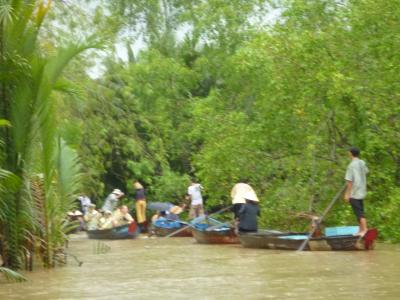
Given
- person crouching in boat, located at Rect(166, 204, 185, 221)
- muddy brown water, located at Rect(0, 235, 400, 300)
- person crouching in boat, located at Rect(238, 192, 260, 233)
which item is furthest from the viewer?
person crouching in boat, located at Rect(166, 204, 185, 221)

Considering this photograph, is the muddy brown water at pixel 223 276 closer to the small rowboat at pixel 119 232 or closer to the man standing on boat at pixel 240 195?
the man standing on boat at pixel 240 195

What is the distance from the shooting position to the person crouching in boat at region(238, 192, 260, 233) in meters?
20.5

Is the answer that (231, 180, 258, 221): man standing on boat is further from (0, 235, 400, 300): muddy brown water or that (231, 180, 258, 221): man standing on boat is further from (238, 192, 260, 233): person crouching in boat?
(0, 235, 400, 300): muddy brown water

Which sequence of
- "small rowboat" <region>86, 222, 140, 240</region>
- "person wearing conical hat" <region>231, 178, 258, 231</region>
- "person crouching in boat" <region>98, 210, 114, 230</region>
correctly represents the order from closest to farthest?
1. "person wearing conical hat" <region>231, 178, 258, 231</region>
2. "small rowboat" <region>86, 222, 140, 240</region>
3. "person crouching in boat" <region>98, 210, 114, 230</region>

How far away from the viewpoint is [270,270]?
49.2 ft

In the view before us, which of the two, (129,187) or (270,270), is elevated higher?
(129,187)

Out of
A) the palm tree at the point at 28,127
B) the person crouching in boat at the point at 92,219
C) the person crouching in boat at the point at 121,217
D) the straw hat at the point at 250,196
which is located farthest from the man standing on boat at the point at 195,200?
the palm tree at the point at 28,127

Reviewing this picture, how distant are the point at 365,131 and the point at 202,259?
18.6ft

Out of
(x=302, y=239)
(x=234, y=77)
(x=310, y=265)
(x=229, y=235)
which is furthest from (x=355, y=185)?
(x=234, y=77)

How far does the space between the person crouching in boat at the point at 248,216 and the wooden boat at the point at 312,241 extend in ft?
1.24

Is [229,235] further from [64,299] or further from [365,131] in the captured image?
[64,299]

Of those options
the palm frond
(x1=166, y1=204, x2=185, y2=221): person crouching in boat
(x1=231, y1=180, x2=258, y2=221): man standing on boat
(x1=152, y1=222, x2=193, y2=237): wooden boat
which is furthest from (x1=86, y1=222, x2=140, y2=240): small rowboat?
the palm frond

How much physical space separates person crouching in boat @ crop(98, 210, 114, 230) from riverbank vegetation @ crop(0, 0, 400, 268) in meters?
1.03

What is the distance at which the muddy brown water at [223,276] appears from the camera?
12.0 meters
